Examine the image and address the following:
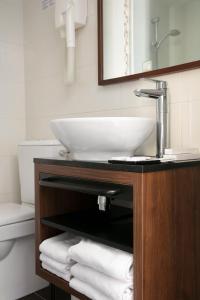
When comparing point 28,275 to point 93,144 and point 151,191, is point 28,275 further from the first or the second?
point 151,191

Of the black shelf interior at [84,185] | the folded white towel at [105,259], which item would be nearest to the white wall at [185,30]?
the black shelf interior at [84,185]

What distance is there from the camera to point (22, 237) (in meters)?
1.66

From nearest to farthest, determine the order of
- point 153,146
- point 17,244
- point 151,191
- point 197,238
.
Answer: point 151,191, point 197,238, point 153,146, point 17,244

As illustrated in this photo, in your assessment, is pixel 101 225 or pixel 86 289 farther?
pixel 101 225

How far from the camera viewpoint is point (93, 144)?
3.40 feet

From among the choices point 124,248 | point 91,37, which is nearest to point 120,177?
point 124,248

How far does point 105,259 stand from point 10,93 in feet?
4.68

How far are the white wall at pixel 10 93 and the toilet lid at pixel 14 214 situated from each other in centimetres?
30

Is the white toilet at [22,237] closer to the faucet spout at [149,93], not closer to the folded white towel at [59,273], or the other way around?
A: the folded white towel at [59,273]

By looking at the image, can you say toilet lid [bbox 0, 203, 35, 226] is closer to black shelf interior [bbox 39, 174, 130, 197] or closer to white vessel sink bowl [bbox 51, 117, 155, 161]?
black shelf interior [bbox 39, 174, 130, 197]

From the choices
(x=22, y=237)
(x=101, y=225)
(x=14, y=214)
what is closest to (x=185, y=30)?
(x=101, y=225)

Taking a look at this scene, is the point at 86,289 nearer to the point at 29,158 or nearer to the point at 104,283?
the point at 104,283

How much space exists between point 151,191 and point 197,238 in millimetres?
288

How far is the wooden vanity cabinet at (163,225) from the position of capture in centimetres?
85
